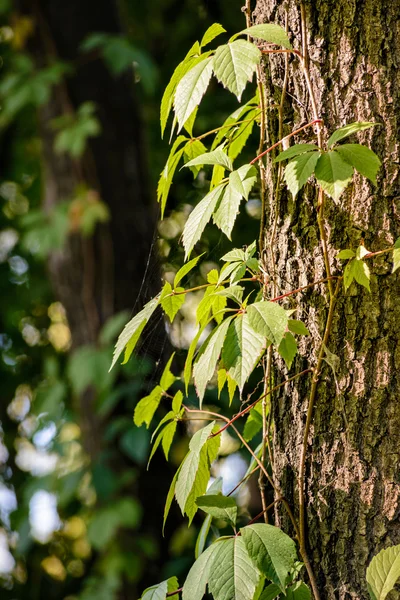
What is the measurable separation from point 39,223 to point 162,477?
133 cm

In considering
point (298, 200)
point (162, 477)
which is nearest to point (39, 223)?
point (162, 477)

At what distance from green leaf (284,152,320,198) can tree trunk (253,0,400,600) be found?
143mm

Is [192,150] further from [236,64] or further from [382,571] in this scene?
[382,571]

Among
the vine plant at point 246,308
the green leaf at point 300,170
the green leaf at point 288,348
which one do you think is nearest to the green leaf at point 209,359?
the vine plant at point 246,308

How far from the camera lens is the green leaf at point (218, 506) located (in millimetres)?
1049

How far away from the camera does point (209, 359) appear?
38.0 inches

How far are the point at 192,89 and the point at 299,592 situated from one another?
724 millimetres

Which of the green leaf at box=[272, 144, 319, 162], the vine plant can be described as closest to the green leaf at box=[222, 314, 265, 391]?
the vine plant

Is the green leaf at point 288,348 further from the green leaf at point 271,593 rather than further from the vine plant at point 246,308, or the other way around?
the green leaf at point 271,593

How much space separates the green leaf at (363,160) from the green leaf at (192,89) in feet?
0.68

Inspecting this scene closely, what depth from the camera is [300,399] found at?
1.11 metres

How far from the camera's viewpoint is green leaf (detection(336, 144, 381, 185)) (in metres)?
0.92

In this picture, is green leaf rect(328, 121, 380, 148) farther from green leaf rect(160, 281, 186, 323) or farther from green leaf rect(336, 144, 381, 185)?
green leaf rect(160, 281, 186, 323)

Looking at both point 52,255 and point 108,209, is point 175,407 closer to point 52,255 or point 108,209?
point 108,209
